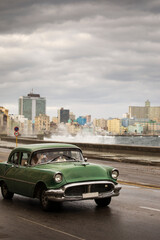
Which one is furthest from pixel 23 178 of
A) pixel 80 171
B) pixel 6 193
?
pixel 80 171

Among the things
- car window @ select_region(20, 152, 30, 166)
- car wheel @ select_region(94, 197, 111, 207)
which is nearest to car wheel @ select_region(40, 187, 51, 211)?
car window @ select_region(20, 152, 30, 166)

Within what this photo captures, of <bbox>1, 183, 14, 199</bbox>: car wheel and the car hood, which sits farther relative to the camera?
<bbox>1, 183, 14, 199</bbox>: car wheel

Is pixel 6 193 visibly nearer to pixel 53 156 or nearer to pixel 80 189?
pixel 53 156

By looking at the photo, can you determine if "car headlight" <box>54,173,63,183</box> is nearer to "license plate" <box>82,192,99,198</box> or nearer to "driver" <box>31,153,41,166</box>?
"license plate" <box>82,192,99,198</box>

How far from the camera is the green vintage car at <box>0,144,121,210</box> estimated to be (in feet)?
28.4

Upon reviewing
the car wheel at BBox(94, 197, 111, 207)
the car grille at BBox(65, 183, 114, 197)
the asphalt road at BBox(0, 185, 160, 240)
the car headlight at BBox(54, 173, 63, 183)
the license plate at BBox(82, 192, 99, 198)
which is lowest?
the asphalt road at BBox(0, 185, 160, 240)

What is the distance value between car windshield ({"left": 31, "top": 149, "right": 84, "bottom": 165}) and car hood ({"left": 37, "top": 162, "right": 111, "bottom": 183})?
0.33 meters

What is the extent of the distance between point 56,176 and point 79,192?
1.85 feet

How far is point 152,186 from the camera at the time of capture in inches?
536

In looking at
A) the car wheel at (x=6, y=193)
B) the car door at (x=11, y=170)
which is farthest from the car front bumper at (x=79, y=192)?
the car wheel at (x=6, y=193)

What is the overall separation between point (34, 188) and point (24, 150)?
137 cm

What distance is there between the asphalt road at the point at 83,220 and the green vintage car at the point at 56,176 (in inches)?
13.3

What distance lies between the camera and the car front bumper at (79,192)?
8555 millimetres

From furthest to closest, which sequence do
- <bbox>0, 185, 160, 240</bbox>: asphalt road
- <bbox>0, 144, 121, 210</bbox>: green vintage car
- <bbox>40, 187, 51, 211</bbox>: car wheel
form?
1. <bbox>40, 187, 51, 211</bbox>: car wheel
2. <bbox>0, 144, 121, 210</bbox>: green vintage car
3. <bbox>0, 185, 160, 240</bbox>: asphalt road
